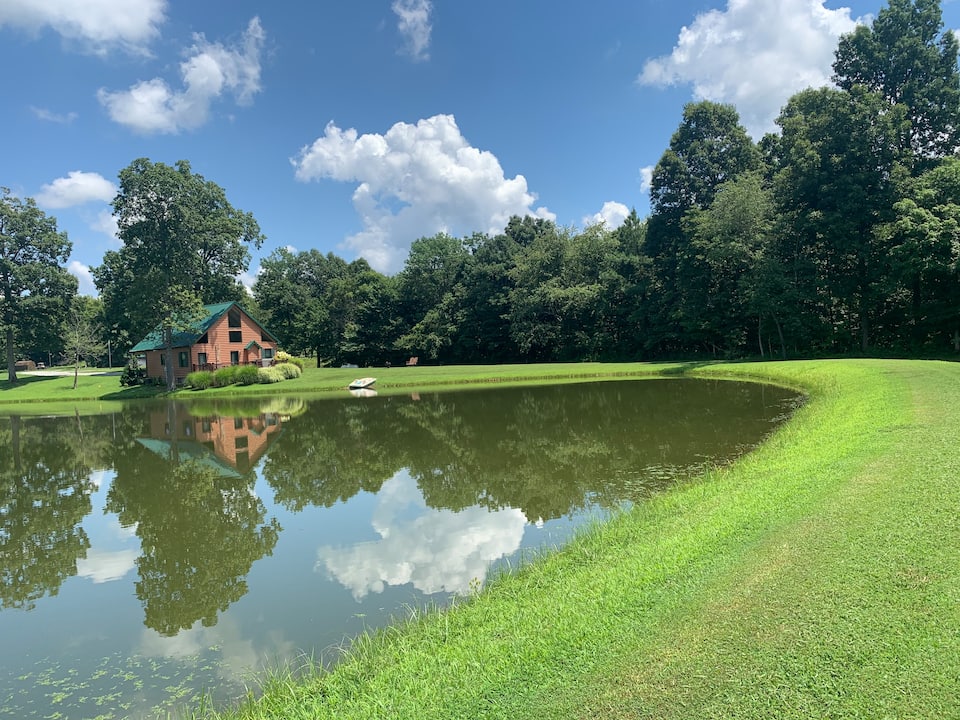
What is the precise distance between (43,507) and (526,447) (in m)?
10.7

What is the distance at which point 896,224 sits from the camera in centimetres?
3172

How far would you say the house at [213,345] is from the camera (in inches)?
1831

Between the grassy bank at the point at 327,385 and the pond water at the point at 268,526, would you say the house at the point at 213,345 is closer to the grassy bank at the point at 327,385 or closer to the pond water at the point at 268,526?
the grassy bank at the point at 327,385

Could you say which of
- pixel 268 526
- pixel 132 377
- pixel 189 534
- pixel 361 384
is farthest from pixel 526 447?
pixel 132 377

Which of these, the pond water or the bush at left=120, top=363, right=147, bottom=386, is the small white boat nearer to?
the pond water

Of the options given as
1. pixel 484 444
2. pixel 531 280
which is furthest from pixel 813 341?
pixel 484 444

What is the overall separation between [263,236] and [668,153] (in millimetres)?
38101

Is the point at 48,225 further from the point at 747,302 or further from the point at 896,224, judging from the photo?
the point at 896,224

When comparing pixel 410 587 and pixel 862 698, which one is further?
pixel 410 587

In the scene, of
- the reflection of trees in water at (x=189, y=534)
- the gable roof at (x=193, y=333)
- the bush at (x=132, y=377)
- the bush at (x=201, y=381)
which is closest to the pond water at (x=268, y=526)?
the reflection of trees in water at (x=189, y=534)

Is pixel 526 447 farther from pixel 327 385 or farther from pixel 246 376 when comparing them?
pixel 246 376

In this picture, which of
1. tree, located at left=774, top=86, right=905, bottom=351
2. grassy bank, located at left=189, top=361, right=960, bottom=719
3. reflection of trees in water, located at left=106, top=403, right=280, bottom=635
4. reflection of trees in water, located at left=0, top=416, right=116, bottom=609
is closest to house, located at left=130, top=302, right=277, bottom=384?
reflection of trees in water, located at left=0, top=416, right=116, bottom=609

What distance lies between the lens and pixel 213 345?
46.7m

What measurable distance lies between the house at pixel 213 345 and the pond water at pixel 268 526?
2674 centimetres
